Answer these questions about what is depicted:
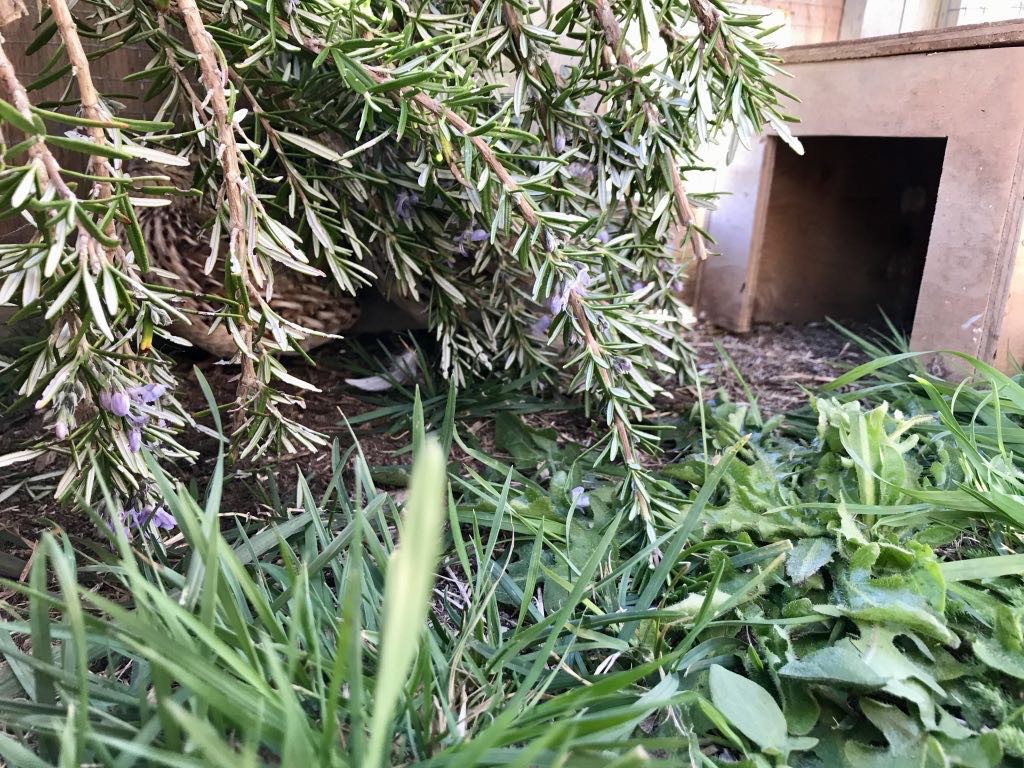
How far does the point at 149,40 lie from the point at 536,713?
2.61 ft

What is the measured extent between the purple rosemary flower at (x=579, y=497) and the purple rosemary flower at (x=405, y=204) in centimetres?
43

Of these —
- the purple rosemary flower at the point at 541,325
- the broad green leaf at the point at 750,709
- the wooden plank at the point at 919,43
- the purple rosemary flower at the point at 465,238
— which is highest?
the wooden plank at the point at 919,43

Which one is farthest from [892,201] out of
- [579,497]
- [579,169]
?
[579,497]

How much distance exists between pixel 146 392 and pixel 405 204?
46 centimetres

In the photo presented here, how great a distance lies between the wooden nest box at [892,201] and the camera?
3.95ft

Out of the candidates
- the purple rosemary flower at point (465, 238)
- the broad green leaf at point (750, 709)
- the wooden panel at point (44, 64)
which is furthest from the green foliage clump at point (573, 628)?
the wooden panel at point (44, 64)

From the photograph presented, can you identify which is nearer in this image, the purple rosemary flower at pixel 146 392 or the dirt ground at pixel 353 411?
the purple rosemary flower at pixel 146 392

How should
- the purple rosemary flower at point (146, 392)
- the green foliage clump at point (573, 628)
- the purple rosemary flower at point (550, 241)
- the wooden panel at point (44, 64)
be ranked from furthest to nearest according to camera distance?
the wooden panel at point (44, 64)
the purple rosemary flower at point (550, 241)
the purple rosemary flower at point (146, 392)
the green foliage clump at point (573, 628)

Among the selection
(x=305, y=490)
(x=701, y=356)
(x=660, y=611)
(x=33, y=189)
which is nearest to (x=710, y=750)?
(x=660, y=611)

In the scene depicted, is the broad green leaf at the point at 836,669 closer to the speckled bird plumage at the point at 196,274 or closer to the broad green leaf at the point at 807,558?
the broad green leaf at the point at 807,558

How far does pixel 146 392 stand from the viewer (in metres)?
0.66

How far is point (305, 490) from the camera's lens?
28.4 inches

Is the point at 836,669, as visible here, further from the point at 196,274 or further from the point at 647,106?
the point at 196,274

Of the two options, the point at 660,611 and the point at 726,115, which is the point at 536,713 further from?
the point at 726,115
